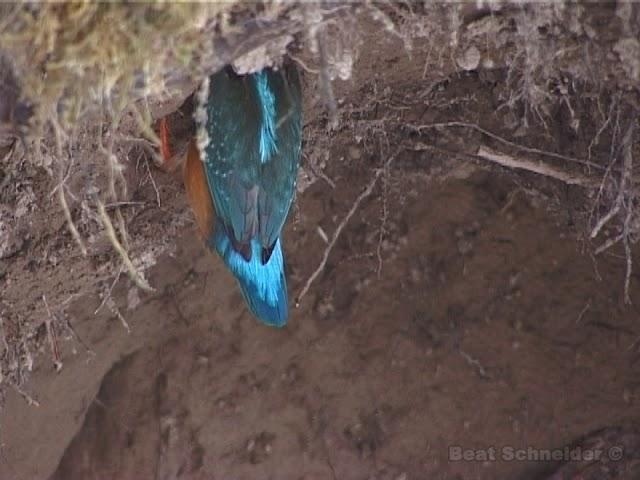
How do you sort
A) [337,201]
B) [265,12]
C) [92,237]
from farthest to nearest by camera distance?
[337,201] → [92,237] → [265,12]

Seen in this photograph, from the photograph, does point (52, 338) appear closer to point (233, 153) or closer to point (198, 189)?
point (198, 189)

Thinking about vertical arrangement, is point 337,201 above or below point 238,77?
below

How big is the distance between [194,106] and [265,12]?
1147mm

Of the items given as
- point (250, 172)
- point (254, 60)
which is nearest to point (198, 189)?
point (250, 172)

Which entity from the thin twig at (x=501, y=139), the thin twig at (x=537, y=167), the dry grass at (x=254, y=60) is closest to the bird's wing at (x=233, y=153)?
the dry grass at (x=254, y=60)

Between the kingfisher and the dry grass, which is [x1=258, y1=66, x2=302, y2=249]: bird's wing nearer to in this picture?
the kingfisher

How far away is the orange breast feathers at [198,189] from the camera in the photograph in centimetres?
379

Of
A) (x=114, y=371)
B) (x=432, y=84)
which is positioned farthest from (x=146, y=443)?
(x=432, y=84)

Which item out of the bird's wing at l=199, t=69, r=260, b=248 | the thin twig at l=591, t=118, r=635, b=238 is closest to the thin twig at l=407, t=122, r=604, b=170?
the thin twig at l=591, t=118, r=635, b=238

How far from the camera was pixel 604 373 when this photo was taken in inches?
186

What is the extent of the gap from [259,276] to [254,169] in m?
0.48

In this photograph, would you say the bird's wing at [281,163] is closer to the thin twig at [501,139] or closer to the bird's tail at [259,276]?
the bird's tail at [259,276]

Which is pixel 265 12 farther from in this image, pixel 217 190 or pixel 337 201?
pixel 337 201

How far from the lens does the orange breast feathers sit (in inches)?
149
